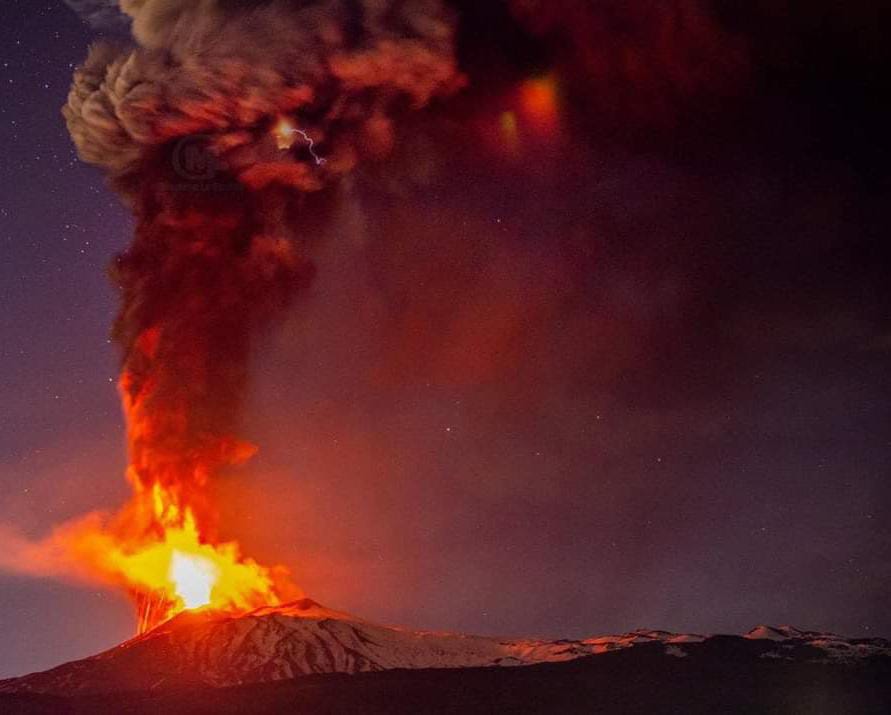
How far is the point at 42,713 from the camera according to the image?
285ft

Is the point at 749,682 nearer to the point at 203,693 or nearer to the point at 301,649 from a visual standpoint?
the point at 301,649

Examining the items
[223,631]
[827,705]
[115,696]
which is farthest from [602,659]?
[115,696]

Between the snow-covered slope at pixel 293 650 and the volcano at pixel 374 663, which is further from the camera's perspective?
the snow-covered slope at pixel 293 650

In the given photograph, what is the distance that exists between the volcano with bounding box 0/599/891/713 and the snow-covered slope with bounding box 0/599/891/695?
145mm

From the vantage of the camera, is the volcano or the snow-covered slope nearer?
the volcano

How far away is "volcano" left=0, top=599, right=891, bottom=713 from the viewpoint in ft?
318

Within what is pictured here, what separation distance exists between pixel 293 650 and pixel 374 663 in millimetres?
10871

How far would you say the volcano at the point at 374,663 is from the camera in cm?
9706

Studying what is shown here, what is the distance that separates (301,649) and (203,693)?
18.0 m

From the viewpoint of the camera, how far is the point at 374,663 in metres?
117

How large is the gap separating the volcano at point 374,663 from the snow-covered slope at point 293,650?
14cm

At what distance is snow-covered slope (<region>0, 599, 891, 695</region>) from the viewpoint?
10031 cm

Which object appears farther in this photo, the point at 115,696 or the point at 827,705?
the point at 827,705

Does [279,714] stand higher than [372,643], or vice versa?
[372,643]
